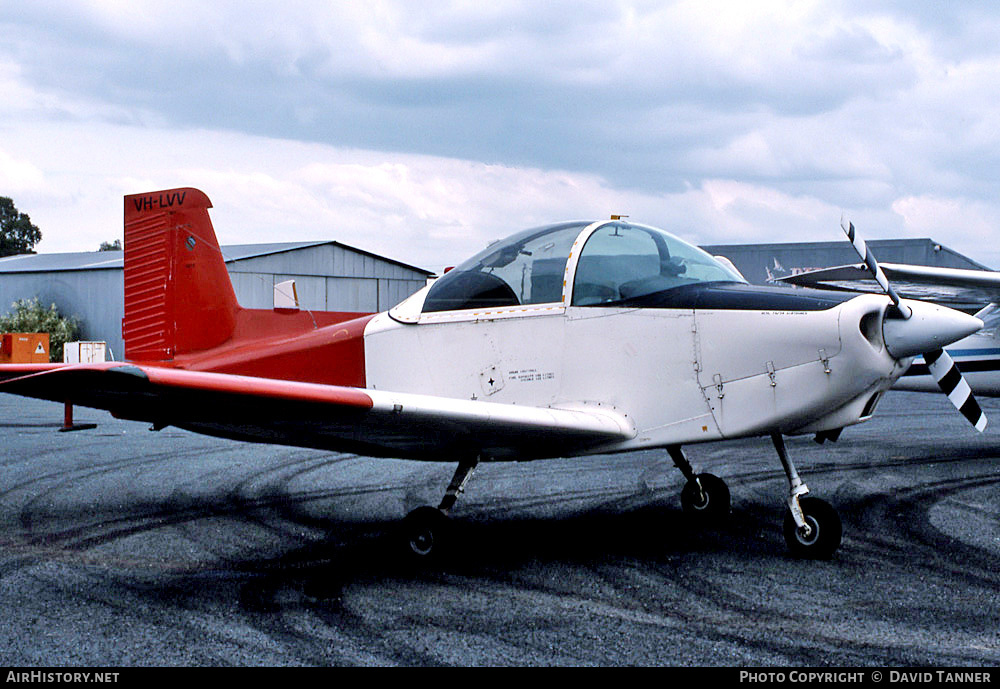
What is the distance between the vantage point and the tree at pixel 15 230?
2840 inches

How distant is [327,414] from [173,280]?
11.0ft

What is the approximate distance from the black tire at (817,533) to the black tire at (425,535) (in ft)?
7.06

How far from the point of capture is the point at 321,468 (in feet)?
31.2

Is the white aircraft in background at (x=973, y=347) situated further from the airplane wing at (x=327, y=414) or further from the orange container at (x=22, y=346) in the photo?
the orange container at (x=22, y=346)

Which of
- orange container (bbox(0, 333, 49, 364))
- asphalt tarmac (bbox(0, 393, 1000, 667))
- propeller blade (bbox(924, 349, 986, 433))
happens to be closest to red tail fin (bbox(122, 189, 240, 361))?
asphalt tarmac (bbox(0, 393, 1000, 667))

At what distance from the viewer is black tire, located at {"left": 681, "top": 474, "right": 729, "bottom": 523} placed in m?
6.96

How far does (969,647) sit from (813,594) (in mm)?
940

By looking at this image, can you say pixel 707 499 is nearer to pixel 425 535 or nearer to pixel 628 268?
pixel 628 268

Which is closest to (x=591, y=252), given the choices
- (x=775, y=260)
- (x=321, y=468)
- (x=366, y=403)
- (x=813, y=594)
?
(x=366, y=403)

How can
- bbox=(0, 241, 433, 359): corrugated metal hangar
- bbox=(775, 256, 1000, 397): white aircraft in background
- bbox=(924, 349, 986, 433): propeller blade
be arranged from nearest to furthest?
bbox=(924, 349, 986, 433): propeller blade → bbox=(775, 256, 1000, 397): white aircraft in background → bbox=(0, 241, 433, 359): corrugated metal hangar

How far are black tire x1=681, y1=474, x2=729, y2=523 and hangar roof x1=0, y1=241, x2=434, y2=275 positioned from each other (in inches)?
973

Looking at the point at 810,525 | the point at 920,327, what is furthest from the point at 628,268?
the point at 810,525

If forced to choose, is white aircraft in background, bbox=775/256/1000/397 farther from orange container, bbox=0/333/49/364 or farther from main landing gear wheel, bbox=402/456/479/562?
orange container, bbox=0/333/49/364
